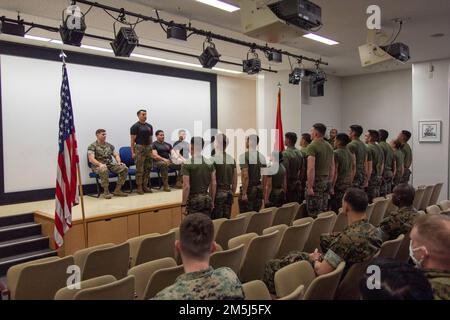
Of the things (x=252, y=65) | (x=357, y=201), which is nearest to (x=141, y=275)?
(x=357, y=201)

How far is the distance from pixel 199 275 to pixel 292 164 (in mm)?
4275

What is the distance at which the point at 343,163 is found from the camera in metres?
5.90

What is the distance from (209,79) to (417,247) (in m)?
9.12

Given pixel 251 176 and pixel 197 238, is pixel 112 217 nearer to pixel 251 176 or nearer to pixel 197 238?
pixel 251 176

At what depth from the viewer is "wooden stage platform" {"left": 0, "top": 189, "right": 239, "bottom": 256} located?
5094mm

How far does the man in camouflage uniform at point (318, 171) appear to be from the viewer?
17.7ft

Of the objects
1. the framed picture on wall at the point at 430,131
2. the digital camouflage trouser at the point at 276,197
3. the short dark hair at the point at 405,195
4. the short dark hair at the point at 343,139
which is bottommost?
the digital camouflage trouser at the point at 276,197

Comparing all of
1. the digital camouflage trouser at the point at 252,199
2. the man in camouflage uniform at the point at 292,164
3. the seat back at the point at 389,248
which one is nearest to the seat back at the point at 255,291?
the seat back at the point at 389,248

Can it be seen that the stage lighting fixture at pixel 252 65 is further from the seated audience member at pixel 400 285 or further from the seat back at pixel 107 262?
the seated audience member at pixel 400 285

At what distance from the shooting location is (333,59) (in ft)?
29.3

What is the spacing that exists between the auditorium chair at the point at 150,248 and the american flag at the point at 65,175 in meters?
0.87

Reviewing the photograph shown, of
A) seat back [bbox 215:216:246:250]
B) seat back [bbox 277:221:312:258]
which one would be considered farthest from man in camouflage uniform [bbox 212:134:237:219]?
seat back [bbox 277:221:312:258]

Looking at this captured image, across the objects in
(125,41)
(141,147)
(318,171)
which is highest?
(125,41)
